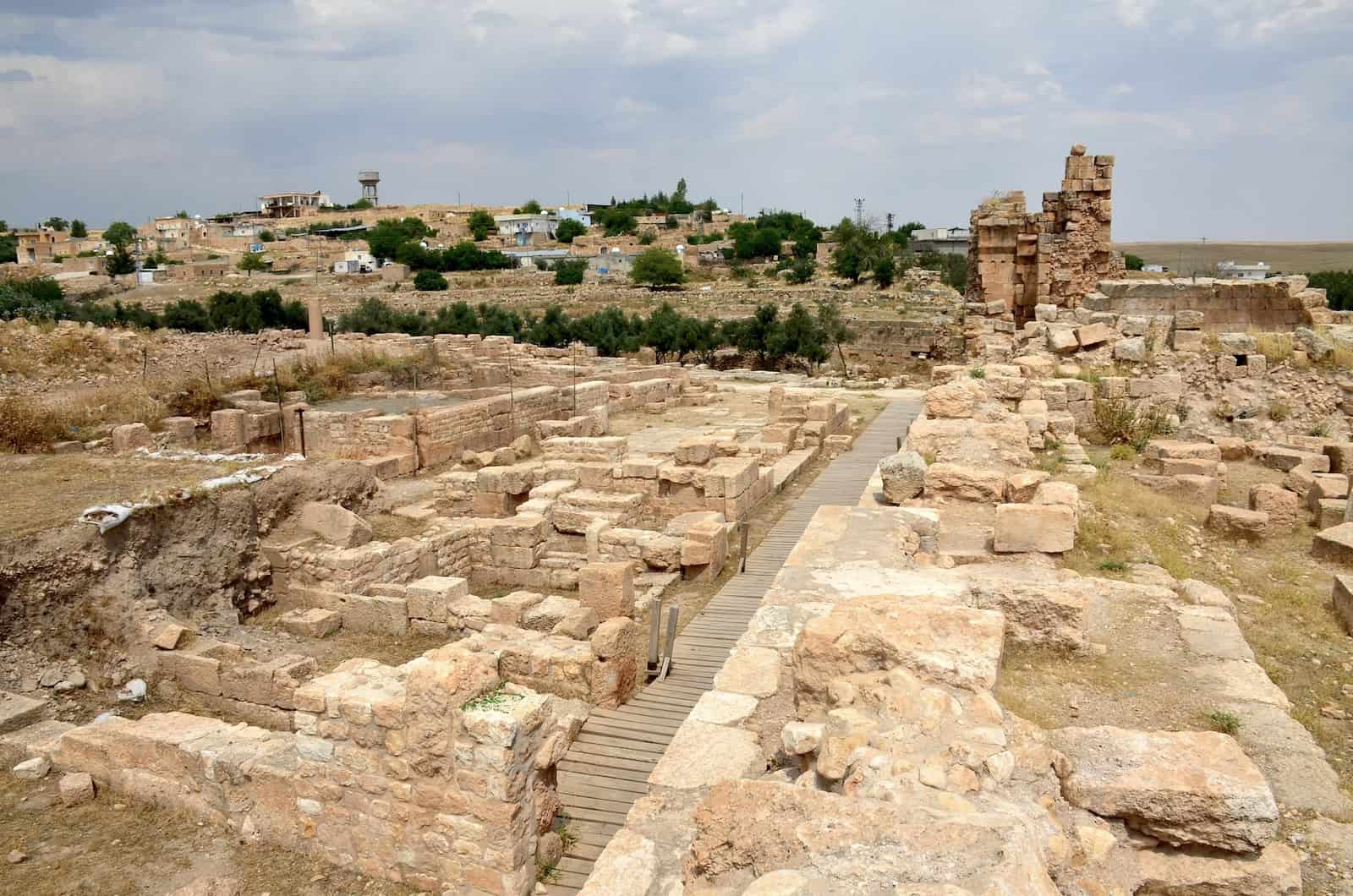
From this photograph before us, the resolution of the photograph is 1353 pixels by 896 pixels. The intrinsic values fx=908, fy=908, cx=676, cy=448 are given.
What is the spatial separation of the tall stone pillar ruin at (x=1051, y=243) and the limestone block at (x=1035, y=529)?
42.6 feet

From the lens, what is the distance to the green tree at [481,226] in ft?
328

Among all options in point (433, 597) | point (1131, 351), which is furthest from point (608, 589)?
point (1131, 351)

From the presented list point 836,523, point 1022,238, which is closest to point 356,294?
point 1022,238

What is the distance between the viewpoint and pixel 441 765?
16.0 feet

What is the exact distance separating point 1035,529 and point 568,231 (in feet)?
319

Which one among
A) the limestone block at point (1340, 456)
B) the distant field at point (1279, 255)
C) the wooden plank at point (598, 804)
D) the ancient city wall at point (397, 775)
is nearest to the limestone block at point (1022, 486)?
the wooden plank at point (598, 804)

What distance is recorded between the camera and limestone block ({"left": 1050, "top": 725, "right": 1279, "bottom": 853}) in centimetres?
278

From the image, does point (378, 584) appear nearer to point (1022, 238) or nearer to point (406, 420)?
point (406, 420)

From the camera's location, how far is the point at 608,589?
8172mm

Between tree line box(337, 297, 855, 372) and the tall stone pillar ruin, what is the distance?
9186 millimetres

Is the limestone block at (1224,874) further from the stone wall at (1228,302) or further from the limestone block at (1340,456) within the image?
the stone wall at (1228,302)

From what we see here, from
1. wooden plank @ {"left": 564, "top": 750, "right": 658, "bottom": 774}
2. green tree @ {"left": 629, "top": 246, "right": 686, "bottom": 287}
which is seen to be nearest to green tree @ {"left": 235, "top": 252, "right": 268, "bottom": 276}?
green tree @ {"left": 629, "top": 246, "right": 686, "bottom": 287}

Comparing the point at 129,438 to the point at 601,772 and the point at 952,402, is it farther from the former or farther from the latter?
the point at 952,402

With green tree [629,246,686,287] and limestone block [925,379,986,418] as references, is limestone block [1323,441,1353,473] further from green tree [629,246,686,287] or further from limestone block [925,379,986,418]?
green tree [629,246,686,287]
